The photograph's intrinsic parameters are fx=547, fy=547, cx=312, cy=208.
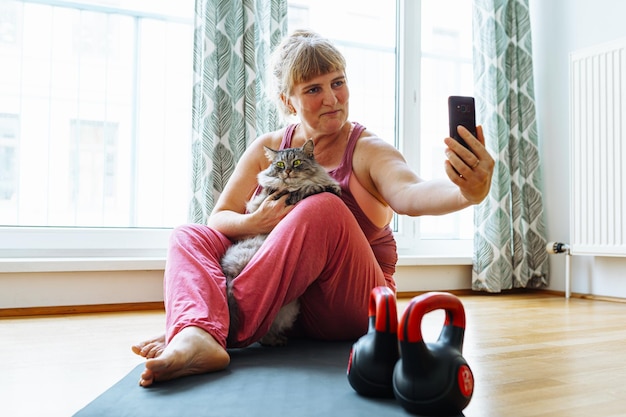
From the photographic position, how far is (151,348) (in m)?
1.37

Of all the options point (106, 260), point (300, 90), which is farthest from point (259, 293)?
point (106, 260)

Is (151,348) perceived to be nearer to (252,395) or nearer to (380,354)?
(252,395)

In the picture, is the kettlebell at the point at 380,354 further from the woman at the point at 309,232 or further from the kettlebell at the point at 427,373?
the woman at the point at 309,232

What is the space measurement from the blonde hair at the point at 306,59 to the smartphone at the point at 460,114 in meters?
0.62

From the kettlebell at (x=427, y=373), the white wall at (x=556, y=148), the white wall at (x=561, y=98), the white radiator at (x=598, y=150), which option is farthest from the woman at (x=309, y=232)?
the white wall at (x=561, y=98)

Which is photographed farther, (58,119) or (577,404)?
(58,119)

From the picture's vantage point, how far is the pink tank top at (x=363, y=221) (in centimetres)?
159

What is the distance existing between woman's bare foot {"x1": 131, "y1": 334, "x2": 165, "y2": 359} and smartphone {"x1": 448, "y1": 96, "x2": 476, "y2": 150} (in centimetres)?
88

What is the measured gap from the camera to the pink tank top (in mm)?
1594

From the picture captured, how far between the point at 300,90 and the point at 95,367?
940mm

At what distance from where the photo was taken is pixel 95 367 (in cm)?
138

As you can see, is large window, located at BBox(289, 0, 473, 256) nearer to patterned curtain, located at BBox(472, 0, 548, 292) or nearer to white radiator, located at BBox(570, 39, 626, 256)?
patterned curtain, located at BBox(472, 0, 548, 292)

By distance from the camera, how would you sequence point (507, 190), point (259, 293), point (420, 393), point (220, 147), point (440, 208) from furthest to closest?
point (507, 190), point (220, 147), point (259, 293), point (440, 208), point (420, 393)

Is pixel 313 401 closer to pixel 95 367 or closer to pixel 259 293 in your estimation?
pixel 259 293
